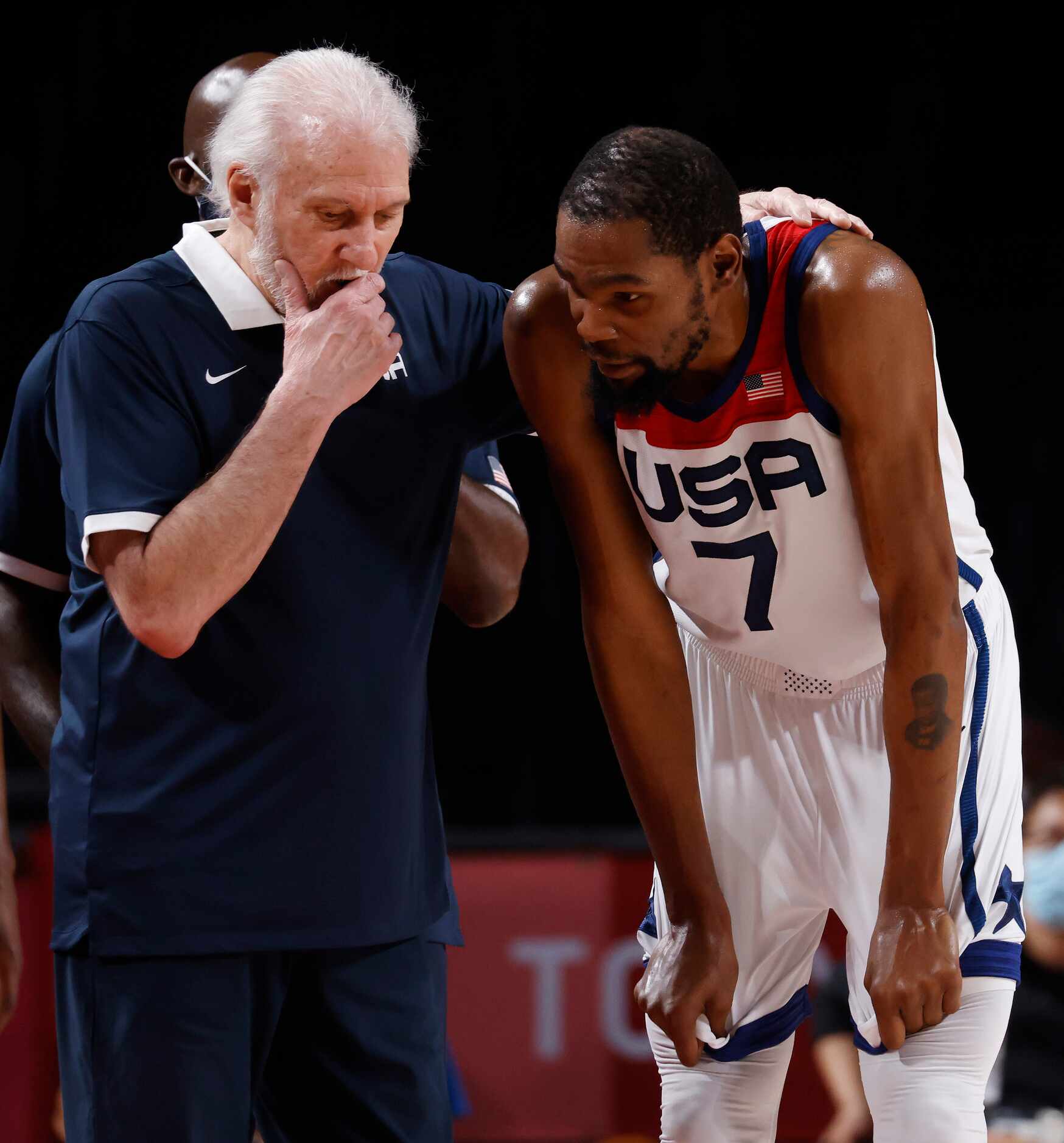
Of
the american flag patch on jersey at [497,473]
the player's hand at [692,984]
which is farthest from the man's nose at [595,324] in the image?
the player's hand at [692,984]

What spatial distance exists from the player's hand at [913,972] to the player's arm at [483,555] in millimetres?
801

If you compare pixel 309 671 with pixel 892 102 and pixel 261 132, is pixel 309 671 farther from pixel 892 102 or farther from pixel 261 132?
pixel 892 102

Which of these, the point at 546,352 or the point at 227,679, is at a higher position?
the point at 546,352

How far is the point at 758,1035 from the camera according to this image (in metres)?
2.37

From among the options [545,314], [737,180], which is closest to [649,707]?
[545,314]

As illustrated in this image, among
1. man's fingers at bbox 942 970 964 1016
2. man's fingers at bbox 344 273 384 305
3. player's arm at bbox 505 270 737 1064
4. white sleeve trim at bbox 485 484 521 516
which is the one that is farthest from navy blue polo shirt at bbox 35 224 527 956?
man's fingers at bbox 942 970 964 1016

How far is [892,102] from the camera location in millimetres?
5961

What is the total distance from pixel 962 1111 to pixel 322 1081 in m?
0.84

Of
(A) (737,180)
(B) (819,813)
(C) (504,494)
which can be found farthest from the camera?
(A) (737,180)

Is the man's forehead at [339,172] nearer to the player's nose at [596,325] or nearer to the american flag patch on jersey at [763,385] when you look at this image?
the player's nose at [596,325]

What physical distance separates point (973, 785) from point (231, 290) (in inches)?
47.5

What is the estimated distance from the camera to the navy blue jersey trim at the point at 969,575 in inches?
90.4

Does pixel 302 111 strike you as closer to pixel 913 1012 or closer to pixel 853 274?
pixel 853 274

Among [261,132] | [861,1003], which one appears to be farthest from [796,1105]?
[261,132]
